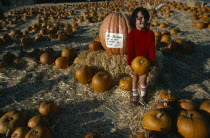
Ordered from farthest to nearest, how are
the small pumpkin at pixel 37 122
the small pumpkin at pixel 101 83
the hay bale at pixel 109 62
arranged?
the hay bale at pixel 109 62
the small pumpkin at pixel 101 83
the small pumpkin at pixel 37 122

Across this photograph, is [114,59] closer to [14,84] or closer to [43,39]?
[14,84]

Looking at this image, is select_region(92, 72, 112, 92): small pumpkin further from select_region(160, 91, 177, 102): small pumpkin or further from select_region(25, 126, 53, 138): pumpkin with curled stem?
select_region(25, 126, 53, 138): pumpkin with curled stem

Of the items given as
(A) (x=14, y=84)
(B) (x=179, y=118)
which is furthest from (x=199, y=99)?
(A) (x=14, y=84)

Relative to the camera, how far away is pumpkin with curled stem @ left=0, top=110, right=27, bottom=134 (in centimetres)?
307

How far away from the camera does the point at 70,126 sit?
3439mm

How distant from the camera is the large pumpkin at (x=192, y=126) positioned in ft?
9.05

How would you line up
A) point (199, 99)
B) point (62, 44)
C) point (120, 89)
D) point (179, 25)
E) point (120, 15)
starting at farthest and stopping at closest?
point (179, 25), point (62, 44), point (120, 15), point (120, 89), point (199, 99)

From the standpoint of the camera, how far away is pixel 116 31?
185 inches

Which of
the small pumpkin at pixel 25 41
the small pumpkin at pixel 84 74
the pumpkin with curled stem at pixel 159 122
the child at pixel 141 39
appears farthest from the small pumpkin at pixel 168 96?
the small pumpkin at pixel 25 41

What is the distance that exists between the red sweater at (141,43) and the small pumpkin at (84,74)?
5.22 feet

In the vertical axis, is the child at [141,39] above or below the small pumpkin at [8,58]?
above

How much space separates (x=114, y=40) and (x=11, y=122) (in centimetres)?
325

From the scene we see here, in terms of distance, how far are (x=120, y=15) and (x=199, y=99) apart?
125 inches

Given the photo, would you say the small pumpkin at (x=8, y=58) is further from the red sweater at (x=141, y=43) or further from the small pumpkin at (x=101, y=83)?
the red sweater at (x=141, y=43)
